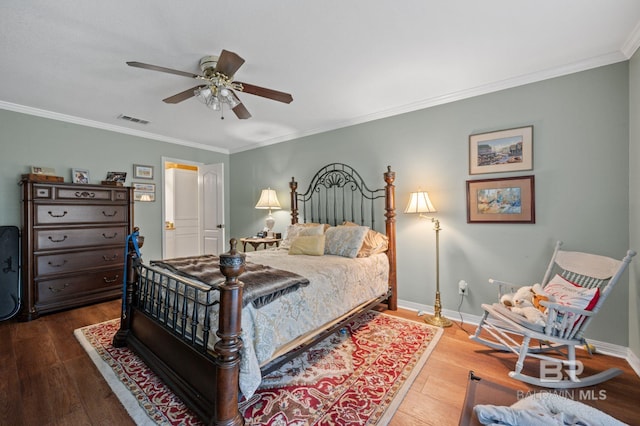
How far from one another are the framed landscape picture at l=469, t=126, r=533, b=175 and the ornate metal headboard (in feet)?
3.53

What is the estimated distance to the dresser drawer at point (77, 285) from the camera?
319 centimetres

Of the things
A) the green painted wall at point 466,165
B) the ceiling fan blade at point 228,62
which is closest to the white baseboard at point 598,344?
the green painted wall at point 466,165

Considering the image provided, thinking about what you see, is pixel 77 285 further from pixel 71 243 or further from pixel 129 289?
pixel 129 289

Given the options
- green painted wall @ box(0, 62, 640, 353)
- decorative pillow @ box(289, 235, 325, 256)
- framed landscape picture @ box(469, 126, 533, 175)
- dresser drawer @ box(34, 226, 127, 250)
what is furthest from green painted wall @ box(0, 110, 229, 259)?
framed landscape picture @ box(469, 126, 533, 175)

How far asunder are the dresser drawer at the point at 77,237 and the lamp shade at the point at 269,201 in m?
1.91

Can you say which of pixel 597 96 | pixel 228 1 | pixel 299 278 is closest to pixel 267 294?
pixel 299 278

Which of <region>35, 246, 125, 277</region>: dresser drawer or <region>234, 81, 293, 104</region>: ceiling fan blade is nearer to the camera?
<region>234, 81, 293, 104</region>: ceiling fan blade

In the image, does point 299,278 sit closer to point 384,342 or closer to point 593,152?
point 384,342

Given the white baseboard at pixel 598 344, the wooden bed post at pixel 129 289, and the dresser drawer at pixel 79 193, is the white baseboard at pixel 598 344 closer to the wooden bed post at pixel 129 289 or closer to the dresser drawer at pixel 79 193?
the wooden bed post at pixel 129 289

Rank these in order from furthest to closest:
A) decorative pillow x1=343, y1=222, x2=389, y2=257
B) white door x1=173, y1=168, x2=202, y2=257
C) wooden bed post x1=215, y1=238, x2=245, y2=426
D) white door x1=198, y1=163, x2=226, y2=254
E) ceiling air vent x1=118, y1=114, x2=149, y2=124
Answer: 1. white door x1=173, y1=168, x2=202, y2=257
2. white door x1=198, y1=163, x2=226, y2=254
3. ceiling air vent x1=118, y1=114, x2=149, y2=124
4. decorative pillow x1=343, y1=222, x2=389, y2=257
5. wooden bed post x1=215, y1=238, x2=245, y2=426

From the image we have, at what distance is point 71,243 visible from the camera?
3.37 meters

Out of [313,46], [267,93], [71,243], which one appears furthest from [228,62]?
[71,243]

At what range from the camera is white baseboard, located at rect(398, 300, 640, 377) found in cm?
211

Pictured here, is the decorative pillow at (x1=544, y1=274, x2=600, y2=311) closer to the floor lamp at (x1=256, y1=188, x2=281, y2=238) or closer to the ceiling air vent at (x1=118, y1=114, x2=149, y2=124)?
the floor lamp at (x1=256, y1=188, x2=281, y2=238)
